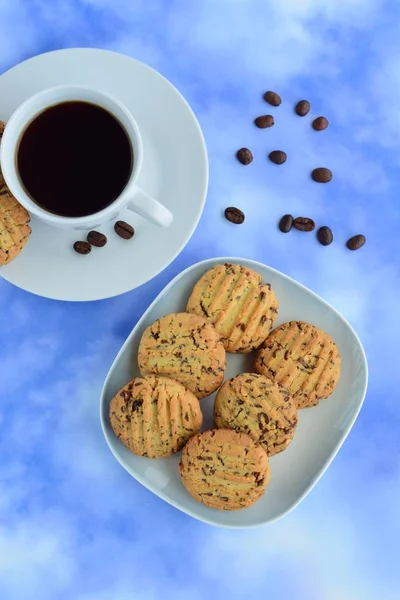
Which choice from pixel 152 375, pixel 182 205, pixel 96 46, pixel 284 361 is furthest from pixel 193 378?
pixel 96 46

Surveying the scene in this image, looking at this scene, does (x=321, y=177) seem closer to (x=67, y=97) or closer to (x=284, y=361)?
(x=284, y=361)

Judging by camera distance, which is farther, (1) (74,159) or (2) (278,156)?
(2) (278,156)

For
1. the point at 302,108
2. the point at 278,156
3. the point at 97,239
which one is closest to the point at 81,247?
the point at 97,239

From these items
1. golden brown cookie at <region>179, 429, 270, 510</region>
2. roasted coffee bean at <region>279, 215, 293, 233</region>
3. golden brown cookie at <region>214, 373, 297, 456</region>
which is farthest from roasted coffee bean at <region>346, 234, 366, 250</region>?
golden brown cookie at <region>179, 429, 270, 510</region>

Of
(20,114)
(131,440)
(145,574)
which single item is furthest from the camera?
(145,574)

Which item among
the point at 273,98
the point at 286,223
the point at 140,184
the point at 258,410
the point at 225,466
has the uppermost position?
the point at 273,98

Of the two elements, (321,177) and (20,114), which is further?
(321,177)

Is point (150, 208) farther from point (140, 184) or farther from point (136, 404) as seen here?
point (136, 404)

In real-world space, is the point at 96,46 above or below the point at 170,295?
above

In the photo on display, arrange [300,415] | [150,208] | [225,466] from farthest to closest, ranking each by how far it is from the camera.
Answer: [300,415]
[225,466]
[150,208]
